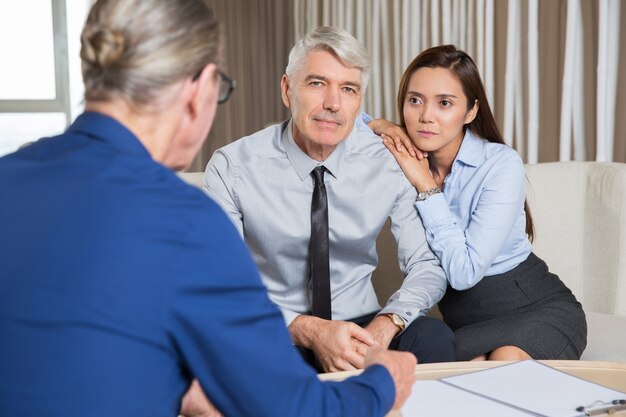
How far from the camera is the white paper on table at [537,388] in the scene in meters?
1.23

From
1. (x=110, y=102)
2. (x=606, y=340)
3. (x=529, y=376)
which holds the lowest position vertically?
(x=606, y=340)

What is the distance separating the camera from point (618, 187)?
8.32ft

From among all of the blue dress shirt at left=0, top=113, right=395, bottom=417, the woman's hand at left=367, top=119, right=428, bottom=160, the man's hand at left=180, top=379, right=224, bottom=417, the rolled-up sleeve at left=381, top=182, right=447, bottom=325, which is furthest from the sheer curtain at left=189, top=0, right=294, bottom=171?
the blue dress shirt at left=0, top=113, right=395, bottom=417

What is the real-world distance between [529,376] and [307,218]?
0.86 metres

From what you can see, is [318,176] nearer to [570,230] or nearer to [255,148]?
[255,148]

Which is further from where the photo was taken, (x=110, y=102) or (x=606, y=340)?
(x=606, y=340)

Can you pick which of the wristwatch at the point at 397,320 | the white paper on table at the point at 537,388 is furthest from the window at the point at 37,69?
the white paper on table at the point at 537,388

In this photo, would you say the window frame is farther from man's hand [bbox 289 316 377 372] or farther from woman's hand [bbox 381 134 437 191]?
man's hand [bbox 289 316 377 372]

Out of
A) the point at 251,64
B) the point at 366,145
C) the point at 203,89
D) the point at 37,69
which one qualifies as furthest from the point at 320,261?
the point at 37,69

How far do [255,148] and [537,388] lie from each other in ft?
3.47

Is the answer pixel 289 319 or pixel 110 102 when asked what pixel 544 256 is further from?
pixel 110 102

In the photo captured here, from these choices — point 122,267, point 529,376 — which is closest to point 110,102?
A: point 122,267

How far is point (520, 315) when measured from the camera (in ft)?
7.16

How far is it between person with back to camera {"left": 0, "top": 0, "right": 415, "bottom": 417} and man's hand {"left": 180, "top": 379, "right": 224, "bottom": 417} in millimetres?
163
